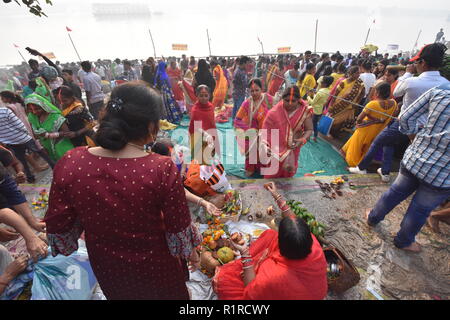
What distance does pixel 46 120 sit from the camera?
131 inches

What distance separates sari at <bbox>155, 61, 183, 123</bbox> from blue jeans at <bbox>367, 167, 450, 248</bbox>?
229 inches

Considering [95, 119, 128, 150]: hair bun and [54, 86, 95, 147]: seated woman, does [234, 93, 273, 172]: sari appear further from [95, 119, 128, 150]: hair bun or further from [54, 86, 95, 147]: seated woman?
[95, 119, 128, 150]: hair bun

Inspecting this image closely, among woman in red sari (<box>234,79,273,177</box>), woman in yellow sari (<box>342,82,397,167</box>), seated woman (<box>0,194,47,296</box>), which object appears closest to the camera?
seated woman (<box>0,194,47,296</box>)

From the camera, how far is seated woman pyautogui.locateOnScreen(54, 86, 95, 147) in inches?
130

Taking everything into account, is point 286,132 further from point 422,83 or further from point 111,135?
point 111,135

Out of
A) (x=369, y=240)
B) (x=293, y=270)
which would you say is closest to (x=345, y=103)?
(x=369, y=240)

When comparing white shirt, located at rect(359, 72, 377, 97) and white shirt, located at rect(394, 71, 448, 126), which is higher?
white shirt, located at rect(394, 71, 448, 126)

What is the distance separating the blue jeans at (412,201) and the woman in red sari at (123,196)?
236 cm

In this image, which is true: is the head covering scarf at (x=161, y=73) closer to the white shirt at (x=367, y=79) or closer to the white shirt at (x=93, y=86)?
the white shirt at (x=93, y=86)

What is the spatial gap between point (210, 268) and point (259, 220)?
0.98 meters

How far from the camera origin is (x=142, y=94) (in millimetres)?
1050

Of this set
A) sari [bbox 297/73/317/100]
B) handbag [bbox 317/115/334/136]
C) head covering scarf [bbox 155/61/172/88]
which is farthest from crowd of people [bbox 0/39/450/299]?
head covering scarf [bbox 155/61/172/88]

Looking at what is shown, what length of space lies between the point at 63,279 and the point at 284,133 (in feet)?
10.4

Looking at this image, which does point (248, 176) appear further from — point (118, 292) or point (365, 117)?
point (118, 292)
